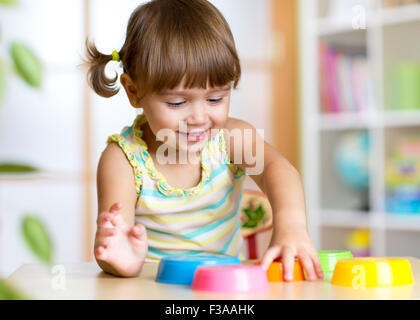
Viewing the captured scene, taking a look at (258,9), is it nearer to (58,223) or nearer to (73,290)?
(58,223)

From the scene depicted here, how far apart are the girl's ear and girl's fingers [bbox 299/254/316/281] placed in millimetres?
524

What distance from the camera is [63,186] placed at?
306 centimetres

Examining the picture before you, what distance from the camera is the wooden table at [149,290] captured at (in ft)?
1.78

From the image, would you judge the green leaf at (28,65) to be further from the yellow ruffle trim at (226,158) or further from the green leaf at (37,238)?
the yellow ruffle trim at (226,158)

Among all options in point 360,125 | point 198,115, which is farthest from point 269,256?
point 360,125

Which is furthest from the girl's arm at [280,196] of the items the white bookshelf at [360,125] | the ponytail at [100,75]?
the white bookshelf at [360,125]

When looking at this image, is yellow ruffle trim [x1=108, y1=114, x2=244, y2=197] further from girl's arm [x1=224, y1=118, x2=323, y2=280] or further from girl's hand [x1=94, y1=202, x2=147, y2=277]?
girl's hand [x1=94, y1=202, x2=147, y2=277]

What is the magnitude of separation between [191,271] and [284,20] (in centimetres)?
273

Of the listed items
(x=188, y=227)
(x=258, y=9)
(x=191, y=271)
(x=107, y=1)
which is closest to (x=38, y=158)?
(x=107, y=1)

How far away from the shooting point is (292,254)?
0.72 metres

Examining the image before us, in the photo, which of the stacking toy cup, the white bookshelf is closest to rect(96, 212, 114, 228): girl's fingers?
the stacking toy cup

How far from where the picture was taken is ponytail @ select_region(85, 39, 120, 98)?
125cm

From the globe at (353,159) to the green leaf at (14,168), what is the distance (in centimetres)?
273

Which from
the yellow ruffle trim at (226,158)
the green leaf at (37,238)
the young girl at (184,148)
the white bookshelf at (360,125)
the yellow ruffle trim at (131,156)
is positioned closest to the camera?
the green leaf at (37,238)
